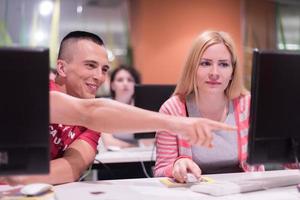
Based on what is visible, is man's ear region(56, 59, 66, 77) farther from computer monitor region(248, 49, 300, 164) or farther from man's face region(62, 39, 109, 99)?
computer monitor region(248, 49, 300, 164)

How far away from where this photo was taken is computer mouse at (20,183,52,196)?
1356 millimetres

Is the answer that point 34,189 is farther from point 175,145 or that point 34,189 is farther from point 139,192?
point 175,145

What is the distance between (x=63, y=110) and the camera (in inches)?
54.9

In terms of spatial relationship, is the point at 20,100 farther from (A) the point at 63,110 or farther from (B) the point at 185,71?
(B) the point at 185,71

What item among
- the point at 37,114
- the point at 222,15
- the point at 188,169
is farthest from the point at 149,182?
the point at 222,15

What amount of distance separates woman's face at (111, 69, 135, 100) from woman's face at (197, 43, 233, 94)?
2.06 m

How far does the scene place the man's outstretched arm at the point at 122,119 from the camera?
1291mm

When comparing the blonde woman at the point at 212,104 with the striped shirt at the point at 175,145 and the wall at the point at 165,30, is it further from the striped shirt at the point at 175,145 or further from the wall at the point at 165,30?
the wall at the point at 165,30

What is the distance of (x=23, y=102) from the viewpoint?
Result: 117 centimetres

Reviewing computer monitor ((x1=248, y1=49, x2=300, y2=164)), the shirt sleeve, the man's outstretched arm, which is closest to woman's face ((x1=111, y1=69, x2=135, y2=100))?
the shirt sleeve

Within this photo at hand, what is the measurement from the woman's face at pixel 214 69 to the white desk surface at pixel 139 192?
0.58 m

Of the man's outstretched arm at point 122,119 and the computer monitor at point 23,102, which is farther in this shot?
the man's outstretched arm at point 122,119

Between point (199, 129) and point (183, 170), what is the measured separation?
1.08 feet

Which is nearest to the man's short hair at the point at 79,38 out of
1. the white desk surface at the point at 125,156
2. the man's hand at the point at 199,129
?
the man's hand at the point at 199,129
